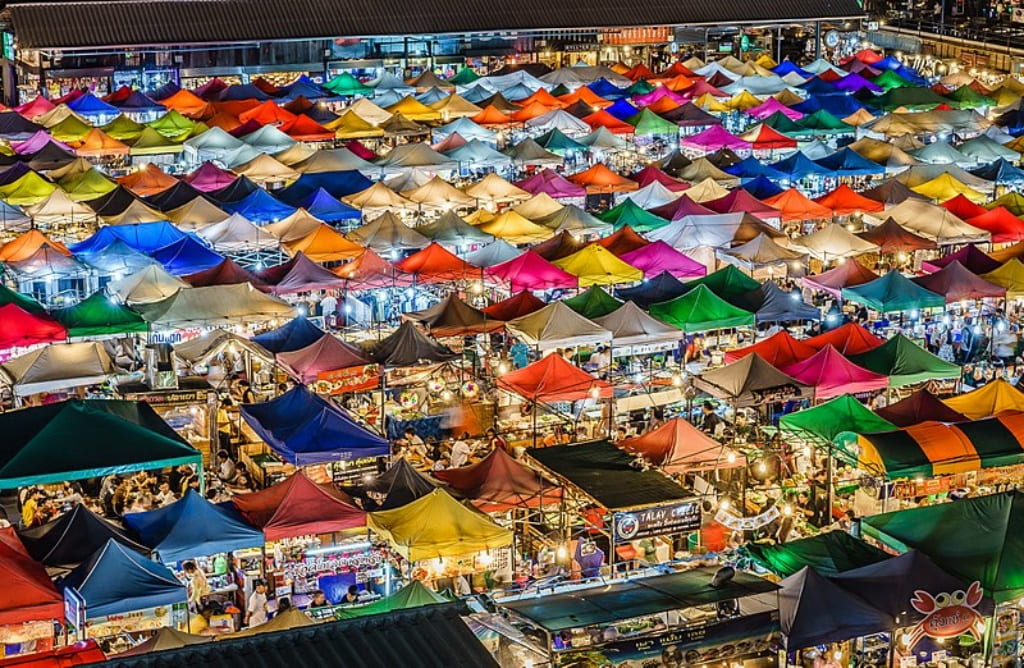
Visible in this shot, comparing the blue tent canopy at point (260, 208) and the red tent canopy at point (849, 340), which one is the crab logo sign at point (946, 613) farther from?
the blue tent canopy at point (260, 208)

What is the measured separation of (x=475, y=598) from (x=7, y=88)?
35593 mm

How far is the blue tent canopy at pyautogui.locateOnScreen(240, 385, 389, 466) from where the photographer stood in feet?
57.9

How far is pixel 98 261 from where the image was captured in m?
24.6

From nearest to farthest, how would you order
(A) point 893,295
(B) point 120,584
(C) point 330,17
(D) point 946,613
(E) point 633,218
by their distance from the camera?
(D) point 946,613
(B) point 120,584
(A) point 893,295
(E) point 633,218
(C) point 330,17

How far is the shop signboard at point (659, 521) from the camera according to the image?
1534 cm

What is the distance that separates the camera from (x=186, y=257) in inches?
978

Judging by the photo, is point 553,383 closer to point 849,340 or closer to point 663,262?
point 849,340

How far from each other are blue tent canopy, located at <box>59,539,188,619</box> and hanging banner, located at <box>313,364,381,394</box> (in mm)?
6076

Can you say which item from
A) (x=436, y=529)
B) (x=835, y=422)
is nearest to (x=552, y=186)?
(x=835, y=422)

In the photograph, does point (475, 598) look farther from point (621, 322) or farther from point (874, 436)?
point (621, 322)

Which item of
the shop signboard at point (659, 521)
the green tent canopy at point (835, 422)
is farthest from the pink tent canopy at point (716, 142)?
the shop signboard at point (659, 521)

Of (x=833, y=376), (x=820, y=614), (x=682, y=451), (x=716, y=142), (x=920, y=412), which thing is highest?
(x=820, y=614)

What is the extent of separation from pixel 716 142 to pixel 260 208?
39.0 ft

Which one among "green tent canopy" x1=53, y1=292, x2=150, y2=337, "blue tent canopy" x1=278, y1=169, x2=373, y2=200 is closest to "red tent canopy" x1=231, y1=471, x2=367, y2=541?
"green tent canopy" x1=53, y1=292, x2=150, y2=337
